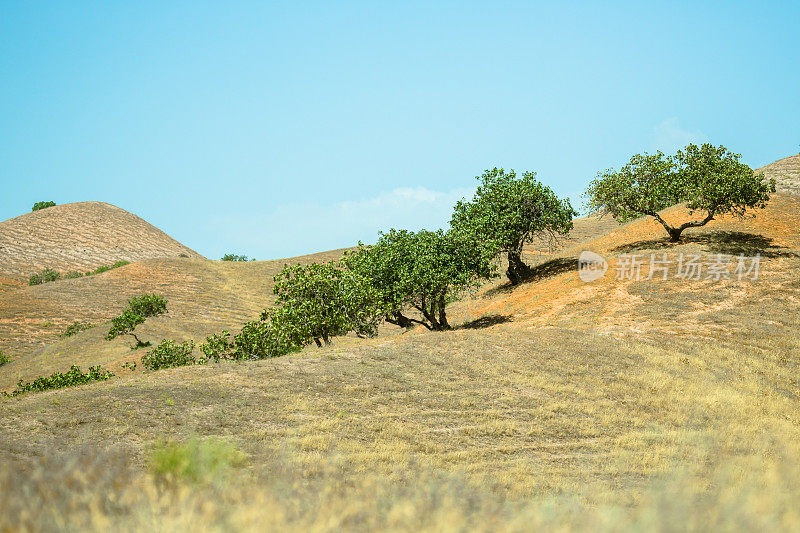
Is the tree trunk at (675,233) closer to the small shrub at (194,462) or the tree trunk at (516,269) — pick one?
the tree trunk at (516,269)

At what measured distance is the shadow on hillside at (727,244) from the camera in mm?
33062

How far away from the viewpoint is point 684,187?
35.5 metres

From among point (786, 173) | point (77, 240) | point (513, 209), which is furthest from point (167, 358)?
point (77, 240)

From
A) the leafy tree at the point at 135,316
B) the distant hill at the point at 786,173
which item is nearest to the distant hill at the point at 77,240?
the leafy tree at the point at 135,316

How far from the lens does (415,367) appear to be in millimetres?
17703

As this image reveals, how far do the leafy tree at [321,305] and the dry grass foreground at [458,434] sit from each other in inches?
100

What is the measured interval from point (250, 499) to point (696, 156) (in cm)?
3928

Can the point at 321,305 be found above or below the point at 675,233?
below

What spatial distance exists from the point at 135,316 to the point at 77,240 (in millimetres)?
71479

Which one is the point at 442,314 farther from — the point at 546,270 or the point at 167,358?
the point at 546,270

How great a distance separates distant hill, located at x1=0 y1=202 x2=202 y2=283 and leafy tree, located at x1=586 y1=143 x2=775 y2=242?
249 feet

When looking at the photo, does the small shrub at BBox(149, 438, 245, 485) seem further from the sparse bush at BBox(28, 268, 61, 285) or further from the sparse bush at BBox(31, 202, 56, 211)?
the sparse bush at BBox(31, 202, 56, 211)

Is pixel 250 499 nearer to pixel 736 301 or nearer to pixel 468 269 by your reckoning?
pixel 468 269

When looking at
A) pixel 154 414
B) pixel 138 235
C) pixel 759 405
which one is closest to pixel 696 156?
pixel 759 405
